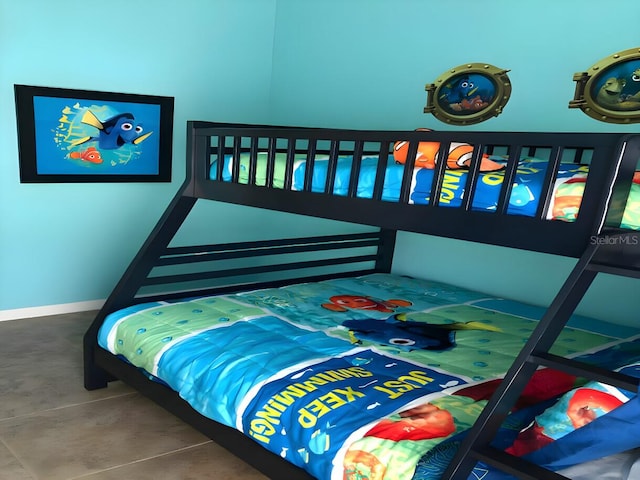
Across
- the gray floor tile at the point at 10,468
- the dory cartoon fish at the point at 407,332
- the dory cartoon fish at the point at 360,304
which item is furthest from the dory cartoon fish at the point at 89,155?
the dory cartoon fish at the point at 407,332

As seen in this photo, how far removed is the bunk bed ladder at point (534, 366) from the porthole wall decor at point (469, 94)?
72.9 inches

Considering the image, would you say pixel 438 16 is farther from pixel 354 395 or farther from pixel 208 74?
pixel 354 395

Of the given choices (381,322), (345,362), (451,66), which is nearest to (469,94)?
(451,66)

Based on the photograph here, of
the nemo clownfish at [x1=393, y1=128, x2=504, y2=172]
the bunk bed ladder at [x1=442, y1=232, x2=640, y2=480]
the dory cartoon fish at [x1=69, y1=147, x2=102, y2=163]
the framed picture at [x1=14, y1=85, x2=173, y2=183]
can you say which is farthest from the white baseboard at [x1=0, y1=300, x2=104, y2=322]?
the bunk bed ladder at [x1=442, y1=232, x2=640, y2=480]

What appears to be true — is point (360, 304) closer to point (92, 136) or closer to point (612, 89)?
point (612, 89)

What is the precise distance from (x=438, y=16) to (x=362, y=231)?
1355 mm

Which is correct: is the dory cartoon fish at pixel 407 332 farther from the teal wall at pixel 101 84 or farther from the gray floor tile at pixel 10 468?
the teal wall at pixel 101 84

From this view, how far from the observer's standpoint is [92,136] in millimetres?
3402

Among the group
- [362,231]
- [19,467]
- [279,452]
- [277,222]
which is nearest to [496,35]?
[362,231]

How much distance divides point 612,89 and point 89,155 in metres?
2.73

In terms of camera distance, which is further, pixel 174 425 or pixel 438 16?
pixel 438 16

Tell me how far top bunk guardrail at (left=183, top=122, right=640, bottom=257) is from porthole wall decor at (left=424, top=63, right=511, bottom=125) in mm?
1228

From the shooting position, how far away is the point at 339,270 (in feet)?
12.7

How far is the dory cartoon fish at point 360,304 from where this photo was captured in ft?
8.73
